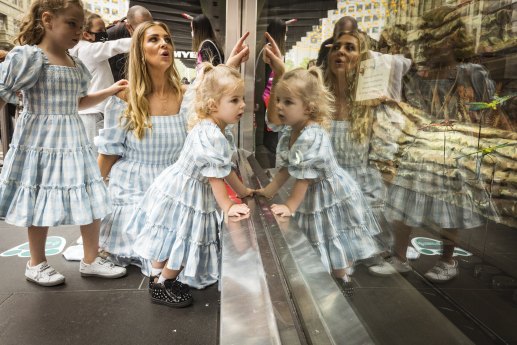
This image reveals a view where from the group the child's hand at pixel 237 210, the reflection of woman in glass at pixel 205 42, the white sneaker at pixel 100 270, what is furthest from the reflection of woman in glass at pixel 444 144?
the reflection of woman in glass at pixel 205 42

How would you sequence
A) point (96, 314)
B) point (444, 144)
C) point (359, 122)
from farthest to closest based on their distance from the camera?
point (96, 314) → point (359, 122) → point (444, 144)

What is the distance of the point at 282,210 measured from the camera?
130 cm

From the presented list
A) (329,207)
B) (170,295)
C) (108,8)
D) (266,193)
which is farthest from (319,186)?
(108,8)

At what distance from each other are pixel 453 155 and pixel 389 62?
0.87ft

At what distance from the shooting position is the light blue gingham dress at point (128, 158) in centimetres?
184

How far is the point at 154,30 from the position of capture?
68.8 inches

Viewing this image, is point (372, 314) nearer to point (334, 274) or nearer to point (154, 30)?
point (334, 274)

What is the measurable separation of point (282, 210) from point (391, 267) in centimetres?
60

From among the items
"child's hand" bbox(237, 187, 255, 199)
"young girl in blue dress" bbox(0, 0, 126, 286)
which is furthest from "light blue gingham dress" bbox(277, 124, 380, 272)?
"young girl in blue dress" bbox(0, 0, 126, 286)

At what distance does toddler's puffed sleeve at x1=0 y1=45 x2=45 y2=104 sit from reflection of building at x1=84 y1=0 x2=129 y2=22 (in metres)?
0.83

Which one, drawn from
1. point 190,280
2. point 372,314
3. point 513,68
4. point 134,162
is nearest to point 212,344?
point 190,280

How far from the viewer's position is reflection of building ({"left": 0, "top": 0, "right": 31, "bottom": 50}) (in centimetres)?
173

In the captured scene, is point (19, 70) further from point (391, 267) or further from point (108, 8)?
point (391, 267)

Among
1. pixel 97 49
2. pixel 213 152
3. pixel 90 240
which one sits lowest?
pixel 90 240
